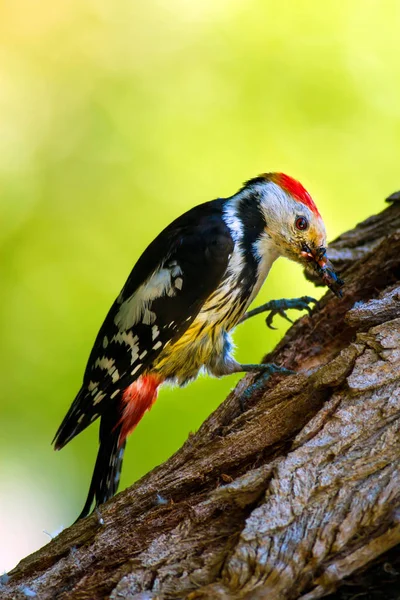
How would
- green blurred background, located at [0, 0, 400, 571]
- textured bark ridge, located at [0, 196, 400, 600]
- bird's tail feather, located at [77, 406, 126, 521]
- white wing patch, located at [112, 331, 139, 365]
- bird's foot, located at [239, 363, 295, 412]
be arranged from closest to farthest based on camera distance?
textured bark ridge, located at [0, 196, 400, 600] < bird's foot, located at [239, 363, 295, 412] < bird's tail feather, located at [77, 406, 126, 521] < white wing patch, located at [112, 331, 139, 365] < green blurred background, located at [0, 0, 400, 571]

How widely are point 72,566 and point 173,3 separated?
4010mm

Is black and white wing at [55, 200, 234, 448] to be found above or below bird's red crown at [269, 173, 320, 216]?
below

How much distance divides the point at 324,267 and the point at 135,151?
2.11 meters

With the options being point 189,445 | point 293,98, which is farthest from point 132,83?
point 189,445

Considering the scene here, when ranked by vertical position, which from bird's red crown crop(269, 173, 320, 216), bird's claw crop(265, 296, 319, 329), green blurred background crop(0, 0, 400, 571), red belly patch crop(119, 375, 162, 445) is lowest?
red belly patch crop(119, 375, 162, 445)

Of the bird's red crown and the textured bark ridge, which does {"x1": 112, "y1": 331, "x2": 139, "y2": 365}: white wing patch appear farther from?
the bird's red crown

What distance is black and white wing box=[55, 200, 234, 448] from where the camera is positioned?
2975mm

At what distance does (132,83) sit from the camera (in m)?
4.86

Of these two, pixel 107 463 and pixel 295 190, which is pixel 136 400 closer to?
pixel 107 463

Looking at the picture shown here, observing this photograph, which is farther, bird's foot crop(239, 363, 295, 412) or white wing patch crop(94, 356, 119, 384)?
white wing patch crop(94, 356, 119, 384)

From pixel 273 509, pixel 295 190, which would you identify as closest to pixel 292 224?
pixel 295 190

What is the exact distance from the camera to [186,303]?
298cm

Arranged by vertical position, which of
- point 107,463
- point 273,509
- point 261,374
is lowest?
point 273,509

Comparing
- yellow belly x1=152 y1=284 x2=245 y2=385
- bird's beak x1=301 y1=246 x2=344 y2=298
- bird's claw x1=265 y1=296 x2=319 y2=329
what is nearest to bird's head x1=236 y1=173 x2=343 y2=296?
bird's beak x1=301 y1=246 x2=344 y2=298
